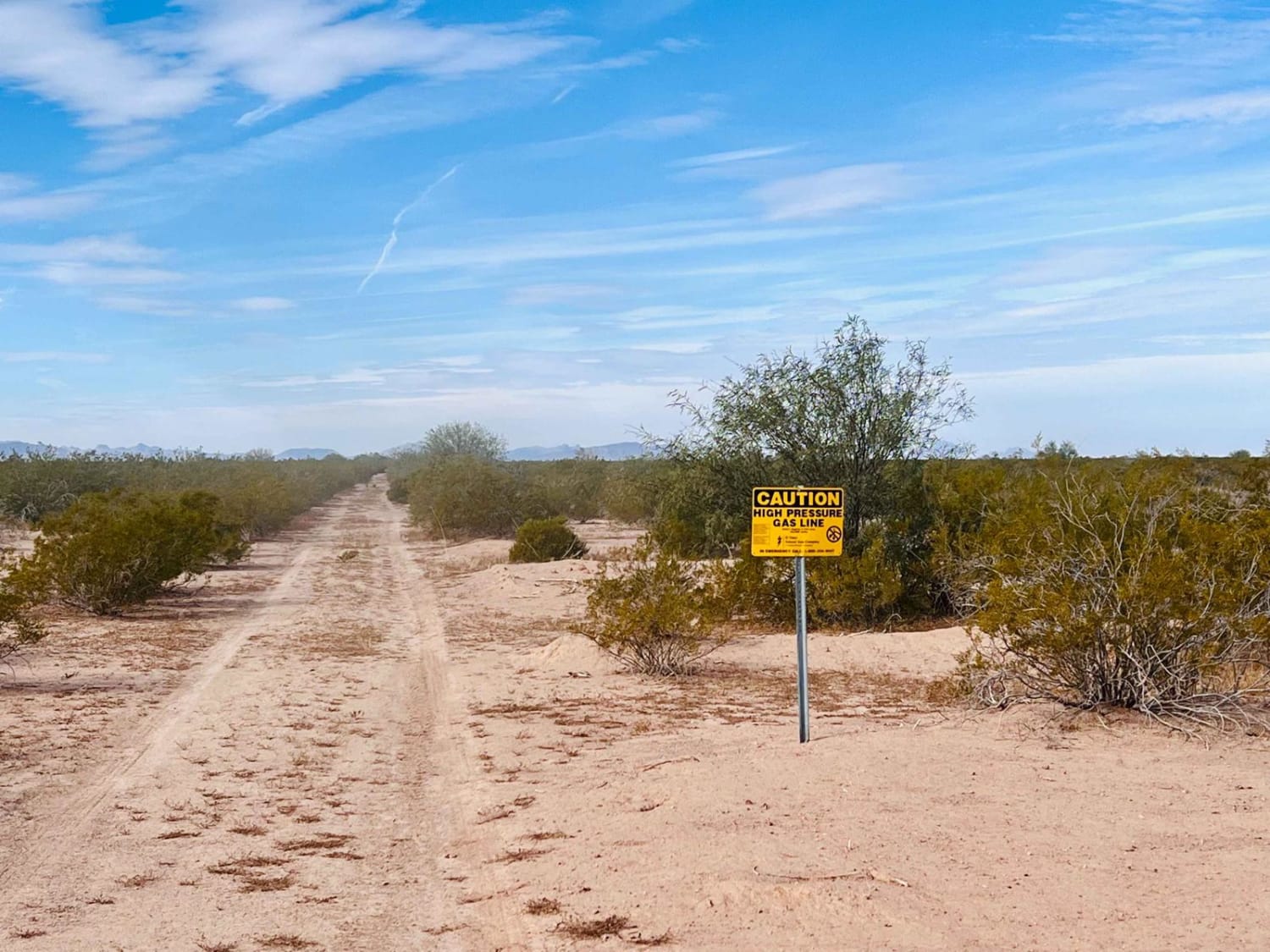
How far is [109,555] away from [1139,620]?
17.6 meters

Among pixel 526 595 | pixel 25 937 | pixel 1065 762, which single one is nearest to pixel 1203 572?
pixel 1065 762

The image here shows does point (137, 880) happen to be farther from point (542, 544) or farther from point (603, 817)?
point (542, 544)

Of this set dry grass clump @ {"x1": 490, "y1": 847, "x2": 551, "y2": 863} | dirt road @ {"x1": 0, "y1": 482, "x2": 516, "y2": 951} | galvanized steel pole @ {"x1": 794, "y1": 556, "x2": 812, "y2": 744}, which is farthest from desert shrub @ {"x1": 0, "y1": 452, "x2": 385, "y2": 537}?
dry grass clump @ {"x1": 490, "y1": 847, "x2": 551, "y2": 863}

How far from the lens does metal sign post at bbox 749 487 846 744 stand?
9.05 metres

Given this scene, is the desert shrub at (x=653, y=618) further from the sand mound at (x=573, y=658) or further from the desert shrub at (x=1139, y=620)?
the desert shrub at (x=1139, y=620)

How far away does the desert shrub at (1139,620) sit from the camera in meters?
9.73

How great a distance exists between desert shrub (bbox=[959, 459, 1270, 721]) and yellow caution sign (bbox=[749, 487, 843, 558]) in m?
2.00

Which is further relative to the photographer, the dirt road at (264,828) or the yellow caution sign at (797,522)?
the yellow caution sign at (797,522)

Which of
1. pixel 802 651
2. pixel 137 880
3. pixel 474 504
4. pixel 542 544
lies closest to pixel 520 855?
pixel 137 880

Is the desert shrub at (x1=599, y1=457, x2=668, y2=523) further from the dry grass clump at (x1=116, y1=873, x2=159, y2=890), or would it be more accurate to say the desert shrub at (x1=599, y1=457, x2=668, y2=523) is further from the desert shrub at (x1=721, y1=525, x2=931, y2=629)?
the dry grass clump at (x1=116, y1=873, x2=159, y2=890)

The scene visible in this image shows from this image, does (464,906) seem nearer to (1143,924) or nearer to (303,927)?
(303,927)

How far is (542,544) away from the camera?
32.7 meters

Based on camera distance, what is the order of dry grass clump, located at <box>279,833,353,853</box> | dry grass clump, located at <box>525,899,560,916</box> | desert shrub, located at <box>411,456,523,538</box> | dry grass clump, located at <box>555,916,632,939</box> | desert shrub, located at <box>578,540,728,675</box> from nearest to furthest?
1. dry grass clump, located at <box>555,916,632,939</box>
2. dry grass clump, located at <box>525,899,560,916</box>
3. dry grass clump, located at <box>279,833,353,853</box>
4. desert shrub, located at <box>578,540,728,675</box>
5. desert shrub, located at <box>411,456,523,538</box>

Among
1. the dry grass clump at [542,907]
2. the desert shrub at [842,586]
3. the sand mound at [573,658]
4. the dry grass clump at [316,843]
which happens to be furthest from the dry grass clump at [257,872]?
the desert shrub at [842,586]
